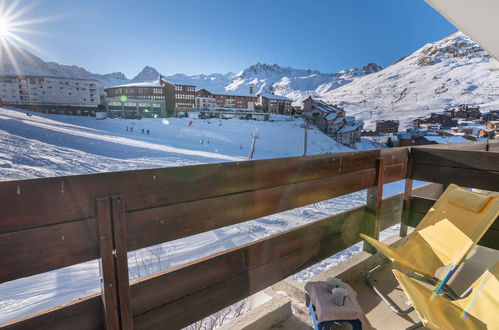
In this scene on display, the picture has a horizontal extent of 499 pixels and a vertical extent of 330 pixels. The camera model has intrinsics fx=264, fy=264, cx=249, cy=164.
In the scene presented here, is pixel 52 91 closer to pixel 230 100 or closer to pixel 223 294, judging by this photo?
pixel 230 100

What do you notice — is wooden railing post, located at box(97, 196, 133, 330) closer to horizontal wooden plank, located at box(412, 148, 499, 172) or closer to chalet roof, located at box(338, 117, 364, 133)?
horizontal wooden plank, located at box(412, 148, 499, 172)

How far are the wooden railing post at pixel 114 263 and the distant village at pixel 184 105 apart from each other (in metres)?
42.3

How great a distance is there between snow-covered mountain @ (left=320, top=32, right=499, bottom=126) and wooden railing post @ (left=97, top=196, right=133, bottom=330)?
319ft

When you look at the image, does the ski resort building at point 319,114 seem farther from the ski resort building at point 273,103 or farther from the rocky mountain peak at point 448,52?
the rocky mountain peak at point 448,52

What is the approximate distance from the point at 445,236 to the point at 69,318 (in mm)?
2454

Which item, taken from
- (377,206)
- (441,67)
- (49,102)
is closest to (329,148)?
(377,206)

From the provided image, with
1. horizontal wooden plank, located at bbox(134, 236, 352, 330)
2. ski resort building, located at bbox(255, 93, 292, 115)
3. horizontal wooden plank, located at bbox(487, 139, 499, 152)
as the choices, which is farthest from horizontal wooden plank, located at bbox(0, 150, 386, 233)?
ski resort building, located at bbox(255, 93, 292, 115)

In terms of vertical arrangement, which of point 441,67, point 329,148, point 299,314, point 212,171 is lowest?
point 329,148

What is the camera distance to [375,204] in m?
2.44

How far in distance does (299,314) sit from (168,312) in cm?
105

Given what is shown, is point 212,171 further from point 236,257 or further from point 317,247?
point 317,247

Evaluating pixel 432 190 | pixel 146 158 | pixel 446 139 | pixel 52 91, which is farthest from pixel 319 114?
pixel 52 91

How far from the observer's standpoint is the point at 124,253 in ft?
3.64

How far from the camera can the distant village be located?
4638 cm
